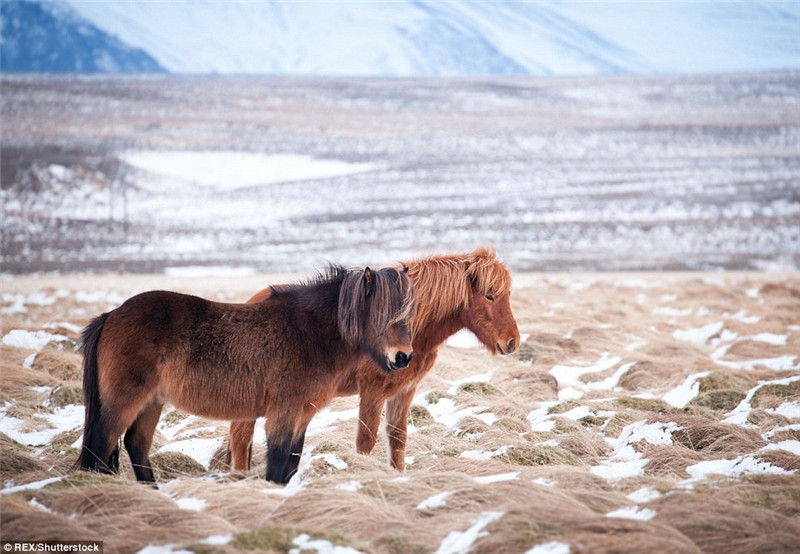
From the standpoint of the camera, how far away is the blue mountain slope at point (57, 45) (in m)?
96.1

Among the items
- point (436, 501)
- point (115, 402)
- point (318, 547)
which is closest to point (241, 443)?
point (115, 402)

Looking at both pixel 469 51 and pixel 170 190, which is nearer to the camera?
pixel 170 190

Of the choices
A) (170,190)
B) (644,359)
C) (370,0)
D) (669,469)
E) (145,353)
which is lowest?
(170,190)

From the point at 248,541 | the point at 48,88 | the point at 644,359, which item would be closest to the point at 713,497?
the point at 248,541

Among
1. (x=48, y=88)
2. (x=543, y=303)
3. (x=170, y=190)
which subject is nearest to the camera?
(x=543, y=303)

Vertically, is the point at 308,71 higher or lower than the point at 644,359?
higher

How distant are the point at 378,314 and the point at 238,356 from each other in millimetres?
1075

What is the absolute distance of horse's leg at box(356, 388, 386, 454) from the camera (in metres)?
6.20

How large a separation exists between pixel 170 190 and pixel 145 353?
51.7 meters

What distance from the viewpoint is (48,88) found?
6919 centimetres

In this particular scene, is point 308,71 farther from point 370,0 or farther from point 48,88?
point 48,88

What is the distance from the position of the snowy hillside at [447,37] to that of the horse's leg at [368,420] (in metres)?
104

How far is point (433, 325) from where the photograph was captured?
6.59 metres

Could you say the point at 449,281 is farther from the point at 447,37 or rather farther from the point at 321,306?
the point at 447,37
